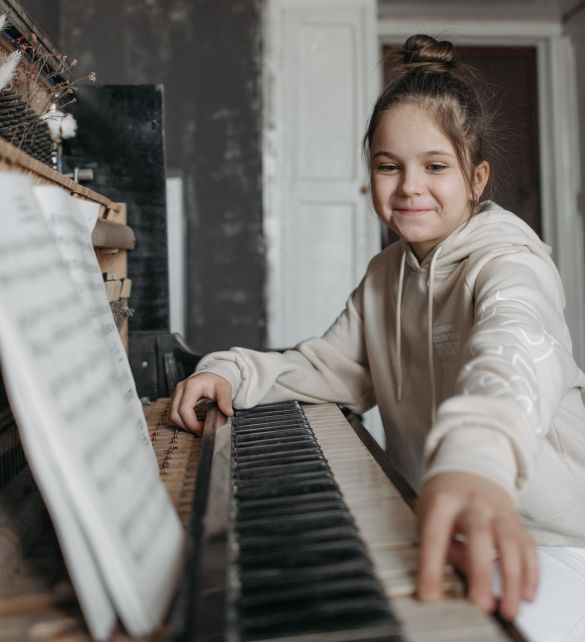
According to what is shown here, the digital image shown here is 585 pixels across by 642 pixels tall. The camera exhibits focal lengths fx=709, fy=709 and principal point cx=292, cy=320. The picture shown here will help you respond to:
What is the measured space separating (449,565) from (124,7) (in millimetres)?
4501

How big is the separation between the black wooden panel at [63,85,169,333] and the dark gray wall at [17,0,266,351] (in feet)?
7.53

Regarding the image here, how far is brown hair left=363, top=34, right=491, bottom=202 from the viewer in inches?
59.2

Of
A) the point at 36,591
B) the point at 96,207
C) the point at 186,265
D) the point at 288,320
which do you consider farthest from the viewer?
the point at 288,320

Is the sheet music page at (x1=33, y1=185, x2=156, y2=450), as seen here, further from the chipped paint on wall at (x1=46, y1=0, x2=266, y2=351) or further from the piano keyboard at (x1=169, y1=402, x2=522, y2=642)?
the chipped paint on wall at (x1=46, y1=0, x2=266, y2=351)

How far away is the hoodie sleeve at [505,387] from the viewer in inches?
28.3

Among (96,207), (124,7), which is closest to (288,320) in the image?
(124,7)

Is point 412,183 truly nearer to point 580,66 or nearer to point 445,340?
point 445,340

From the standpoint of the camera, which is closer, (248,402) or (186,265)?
(248,402)

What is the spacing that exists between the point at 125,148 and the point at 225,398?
3.34 ft

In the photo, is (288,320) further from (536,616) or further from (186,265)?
(536,616)

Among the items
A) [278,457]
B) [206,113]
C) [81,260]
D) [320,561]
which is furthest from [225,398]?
[206,113]

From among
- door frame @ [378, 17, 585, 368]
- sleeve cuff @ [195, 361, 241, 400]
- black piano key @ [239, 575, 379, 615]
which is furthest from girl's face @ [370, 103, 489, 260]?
door frame @ [378, 17, 585, 368]

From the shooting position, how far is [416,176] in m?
1.48

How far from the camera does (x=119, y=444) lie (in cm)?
66
